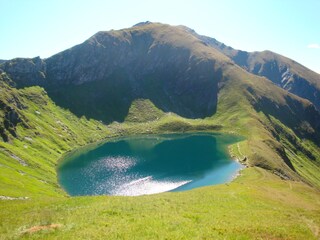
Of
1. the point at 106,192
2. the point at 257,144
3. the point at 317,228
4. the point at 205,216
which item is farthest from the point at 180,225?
the point at 257,144

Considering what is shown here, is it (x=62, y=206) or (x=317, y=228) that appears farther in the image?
(x=62, y=206)

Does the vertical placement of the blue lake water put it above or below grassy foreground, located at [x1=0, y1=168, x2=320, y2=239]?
below

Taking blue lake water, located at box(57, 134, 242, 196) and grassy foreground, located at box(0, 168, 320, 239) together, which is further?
blue lake water, located at box(57, 134, 242, 196)

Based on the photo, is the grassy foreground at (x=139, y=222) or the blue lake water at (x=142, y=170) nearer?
the grassy foreground at (x=139, y=222)

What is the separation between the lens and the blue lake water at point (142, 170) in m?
126

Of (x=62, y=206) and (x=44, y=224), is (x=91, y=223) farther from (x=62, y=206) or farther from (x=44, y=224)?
(x=62, y=206)

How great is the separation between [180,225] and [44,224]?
1376 centimetres

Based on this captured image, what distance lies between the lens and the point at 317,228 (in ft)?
133

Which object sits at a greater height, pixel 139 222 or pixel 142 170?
pixel 139 222

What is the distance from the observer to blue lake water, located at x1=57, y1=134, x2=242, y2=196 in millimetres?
126062

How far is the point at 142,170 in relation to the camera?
151000 mm

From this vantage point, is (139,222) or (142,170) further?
(142,170)

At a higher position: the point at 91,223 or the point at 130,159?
the point at 91,223

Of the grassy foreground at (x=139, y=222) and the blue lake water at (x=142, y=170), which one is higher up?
the grassy foreground at (x=139, y=222)
